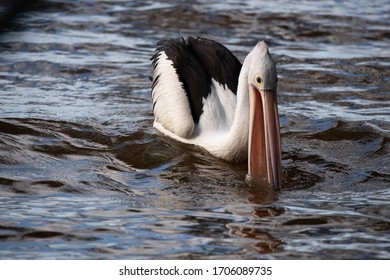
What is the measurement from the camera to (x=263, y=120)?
4.95 meters

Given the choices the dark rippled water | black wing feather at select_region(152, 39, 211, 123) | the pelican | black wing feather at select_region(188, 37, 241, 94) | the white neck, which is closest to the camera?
the dark rippled water

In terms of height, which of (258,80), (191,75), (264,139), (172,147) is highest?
(258,80)

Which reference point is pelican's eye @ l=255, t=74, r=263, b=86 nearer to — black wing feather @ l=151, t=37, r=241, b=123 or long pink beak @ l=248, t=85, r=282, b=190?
long pink beak @ l=248, t=85, r=282, b=190

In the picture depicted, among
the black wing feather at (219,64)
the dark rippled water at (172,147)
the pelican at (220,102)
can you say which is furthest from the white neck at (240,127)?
the black wing feather at (219,64)

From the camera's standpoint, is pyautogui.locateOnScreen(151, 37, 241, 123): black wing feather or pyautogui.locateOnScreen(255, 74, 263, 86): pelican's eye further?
pyautogui.locateOnScreen(151, 37, 241, 123): black wing feather

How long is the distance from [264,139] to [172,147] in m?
1.14

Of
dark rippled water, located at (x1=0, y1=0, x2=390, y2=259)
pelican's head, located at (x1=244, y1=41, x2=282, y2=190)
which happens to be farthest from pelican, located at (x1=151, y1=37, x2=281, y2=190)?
dark rippled water, located at (x1=0, y1=0, x2=390, y2=259)

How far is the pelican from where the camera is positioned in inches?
190

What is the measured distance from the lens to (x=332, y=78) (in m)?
7.70

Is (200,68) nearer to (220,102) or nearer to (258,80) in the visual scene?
(220,102)

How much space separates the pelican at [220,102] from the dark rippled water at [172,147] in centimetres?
15

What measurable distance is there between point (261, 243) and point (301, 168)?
1.58 metres

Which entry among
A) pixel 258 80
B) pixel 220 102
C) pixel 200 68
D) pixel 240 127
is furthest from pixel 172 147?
pixel 258 80

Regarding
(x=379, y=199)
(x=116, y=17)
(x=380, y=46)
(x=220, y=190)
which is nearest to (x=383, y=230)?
(x=379, y=199)
